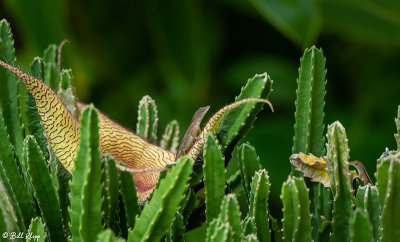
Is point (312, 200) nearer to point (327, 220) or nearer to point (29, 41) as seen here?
point (327, 220)

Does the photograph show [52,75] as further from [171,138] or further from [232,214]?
[232,214]

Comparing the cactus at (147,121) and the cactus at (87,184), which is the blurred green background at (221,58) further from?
the cactus at (87,184)

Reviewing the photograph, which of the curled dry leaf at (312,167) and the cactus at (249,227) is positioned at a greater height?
the curled dry leaf at (312,167)

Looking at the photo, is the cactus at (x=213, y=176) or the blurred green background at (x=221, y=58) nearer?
the cactus at (x=213, y=176)

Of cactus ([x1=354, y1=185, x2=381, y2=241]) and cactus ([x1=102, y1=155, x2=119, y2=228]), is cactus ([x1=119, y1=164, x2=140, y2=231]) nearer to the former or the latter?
cactus ([x1=102, y1=155, x2=119, y2=228])

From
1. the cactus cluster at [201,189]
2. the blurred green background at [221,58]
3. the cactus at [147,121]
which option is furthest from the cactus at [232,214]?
the blurred green background at [221,58]

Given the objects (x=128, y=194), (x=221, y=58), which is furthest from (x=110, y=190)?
(x=221, y=58)

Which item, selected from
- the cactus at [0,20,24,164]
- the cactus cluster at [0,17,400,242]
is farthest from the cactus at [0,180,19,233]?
the cactus at [0,20,24,164]
